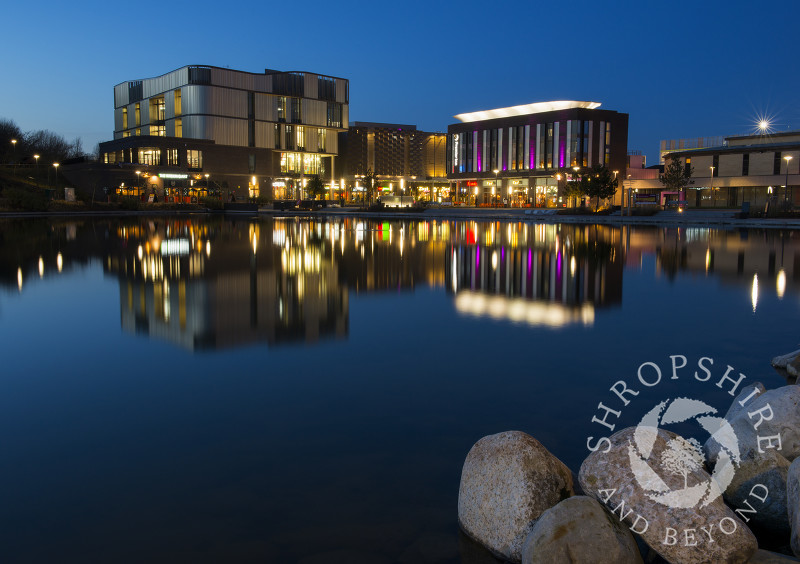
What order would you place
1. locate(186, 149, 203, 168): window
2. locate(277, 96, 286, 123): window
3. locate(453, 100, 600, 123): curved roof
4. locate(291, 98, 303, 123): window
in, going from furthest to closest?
locate(291, 98, 303, 123): window < locate(277, 96, 286, 123): window < locate(186, 149, 203, 168): window < locate(453, 100, 600, 123): curved roof

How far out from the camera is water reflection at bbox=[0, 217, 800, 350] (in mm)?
12102

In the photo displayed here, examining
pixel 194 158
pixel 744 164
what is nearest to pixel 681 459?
pixel 744 164

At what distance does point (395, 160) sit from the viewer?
12231 cm

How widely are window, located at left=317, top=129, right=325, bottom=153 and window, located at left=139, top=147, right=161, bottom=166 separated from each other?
87.6 ft

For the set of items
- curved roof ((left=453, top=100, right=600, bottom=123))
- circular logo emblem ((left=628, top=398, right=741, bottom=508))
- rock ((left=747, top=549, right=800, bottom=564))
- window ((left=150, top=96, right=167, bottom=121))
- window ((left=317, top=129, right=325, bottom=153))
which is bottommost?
rock ((left=747, top=549, right=800, bottom=564))

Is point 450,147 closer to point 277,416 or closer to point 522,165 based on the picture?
point 522,165

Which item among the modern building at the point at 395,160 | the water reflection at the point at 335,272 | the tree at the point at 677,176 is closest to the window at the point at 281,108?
the modern building at the point at 395,160

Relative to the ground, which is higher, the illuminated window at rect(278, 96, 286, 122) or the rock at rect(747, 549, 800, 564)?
the illuminated window at rect(278, 96, 286, 122)

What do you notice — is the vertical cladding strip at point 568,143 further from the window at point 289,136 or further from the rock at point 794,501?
the rock at point 794,501

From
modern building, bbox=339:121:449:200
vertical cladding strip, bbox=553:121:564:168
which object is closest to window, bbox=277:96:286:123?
modern building, bbox=339:121:449:200

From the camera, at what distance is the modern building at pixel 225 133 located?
8981 cm

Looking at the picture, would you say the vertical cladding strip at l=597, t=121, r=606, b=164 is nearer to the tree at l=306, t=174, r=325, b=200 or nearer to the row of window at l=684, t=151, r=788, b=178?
the row of window at l=684, t=151, r=788, b=178

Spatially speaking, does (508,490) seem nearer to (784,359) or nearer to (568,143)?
(784,359)

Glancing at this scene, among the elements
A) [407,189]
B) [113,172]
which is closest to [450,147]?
[407,189]
